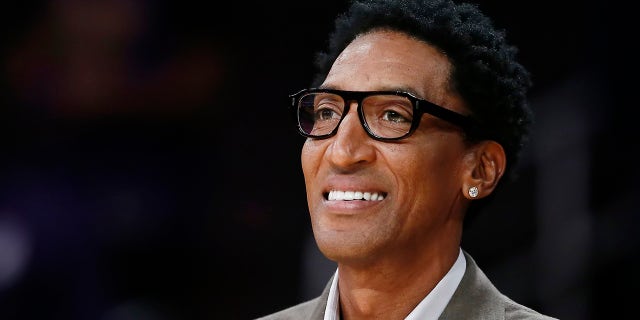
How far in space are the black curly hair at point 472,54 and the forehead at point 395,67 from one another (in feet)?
0.10

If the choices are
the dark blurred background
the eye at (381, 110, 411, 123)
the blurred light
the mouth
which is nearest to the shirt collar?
the mouth

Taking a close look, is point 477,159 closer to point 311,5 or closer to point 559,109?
point 559,109

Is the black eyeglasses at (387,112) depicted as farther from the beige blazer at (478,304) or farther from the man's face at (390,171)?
the beige blazer at (478,304)

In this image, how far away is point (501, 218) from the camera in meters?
3.26

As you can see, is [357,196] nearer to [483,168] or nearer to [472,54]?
[483,168]

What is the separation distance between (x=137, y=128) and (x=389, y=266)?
6.21 ft

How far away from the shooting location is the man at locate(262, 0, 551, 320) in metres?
2.01

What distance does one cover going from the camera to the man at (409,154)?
2010 millimetres

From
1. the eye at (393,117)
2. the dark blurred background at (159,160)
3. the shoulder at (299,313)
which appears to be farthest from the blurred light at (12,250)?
the eye at (393,117)

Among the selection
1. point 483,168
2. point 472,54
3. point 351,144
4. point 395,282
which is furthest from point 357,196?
point 472,54

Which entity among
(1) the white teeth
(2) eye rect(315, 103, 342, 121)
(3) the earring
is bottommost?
(1) the white teeth

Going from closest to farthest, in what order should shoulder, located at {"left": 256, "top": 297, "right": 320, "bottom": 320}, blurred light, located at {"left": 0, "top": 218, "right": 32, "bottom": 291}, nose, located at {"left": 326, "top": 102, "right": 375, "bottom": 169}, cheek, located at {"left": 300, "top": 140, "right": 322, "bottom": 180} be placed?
nose, located at {"left": 326, "top": 102, "right": 375, "bottom": 169}, cheek, located at {"left": 300, "top": 140, "right": 322, "bottom": 180}, shoulder, located at {"left": 256, "top": 297, "right": 320, "bottom": 320}, blurred light, located at {"left": 0, "top": 218, "right": 32, "bottom": 291}

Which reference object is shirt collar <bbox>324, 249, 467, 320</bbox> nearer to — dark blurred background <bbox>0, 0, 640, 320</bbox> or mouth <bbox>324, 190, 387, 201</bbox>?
mouth <bbox>324, 190, 387, 201</bbox>

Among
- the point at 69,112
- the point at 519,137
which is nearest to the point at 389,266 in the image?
the point at 519,137
